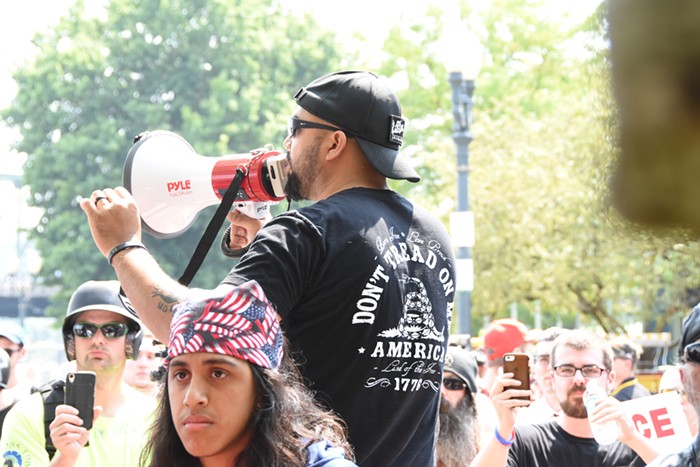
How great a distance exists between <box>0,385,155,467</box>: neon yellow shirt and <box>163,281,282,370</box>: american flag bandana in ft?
5.90

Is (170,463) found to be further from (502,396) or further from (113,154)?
(113,154)

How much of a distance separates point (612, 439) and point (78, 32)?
3482cm

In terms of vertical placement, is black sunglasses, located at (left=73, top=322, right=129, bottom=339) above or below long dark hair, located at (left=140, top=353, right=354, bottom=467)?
above

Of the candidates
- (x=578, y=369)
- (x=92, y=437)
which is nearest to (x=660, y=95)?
(x=92, y=437)

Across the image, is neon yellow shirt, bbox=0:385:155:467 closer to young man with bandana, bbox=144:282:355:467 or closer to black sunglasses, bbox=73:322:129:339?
black sunglasses, bbox=73:322:129:339

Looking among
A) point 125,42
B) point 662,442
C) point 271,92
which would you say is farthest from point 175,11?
point 662,442

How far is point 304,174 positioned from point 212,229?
272mm

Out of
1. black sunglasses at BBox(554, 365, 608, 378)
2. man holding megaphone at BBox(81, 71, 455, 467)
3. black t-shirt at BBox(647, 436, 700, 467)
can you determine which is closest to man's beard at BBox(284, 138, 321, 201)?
man holding megaphone at BBox(81, 71, 455, 467)

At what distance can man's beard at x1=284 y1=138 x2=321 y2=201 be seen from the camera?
8.75 ft

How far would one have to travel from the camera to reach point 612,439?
13.9ft

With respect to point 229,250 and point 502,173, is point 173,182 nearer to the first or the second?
point 229,250

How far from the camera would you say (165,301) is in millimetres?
2350

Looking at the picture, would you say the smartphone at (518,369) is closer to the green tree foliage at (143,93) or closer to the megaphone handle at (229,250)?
the megaphone handle at (229,250)

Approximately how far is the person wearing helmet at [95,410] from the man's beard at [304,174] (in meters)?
0.81
